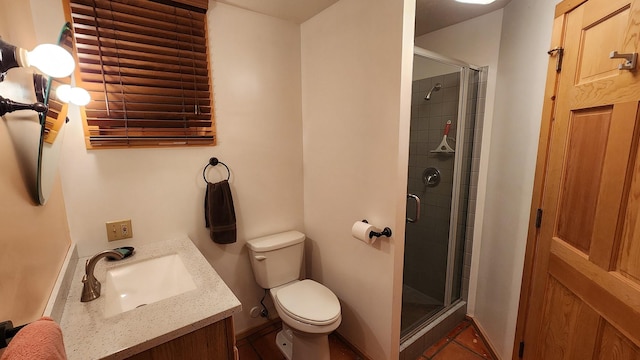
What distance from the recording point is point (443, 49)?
7.20 ft

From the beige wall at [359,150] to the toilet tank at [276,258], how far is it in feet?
0.69

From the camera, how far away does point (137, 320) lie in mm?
919

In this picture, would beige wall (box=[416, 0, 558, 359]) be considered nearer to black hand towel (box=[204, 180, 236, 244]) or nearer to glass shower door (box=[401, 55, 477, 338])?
glass shower door (box=[401, 55, 477, 338])

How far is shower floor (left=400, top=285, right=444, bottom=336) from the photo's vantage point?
1.92m

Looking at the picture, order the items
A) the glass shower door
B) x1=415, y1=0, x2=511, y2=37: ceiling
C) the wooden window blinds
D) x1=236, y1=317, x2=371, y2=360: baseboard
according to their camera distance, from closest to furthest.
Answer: the wooden window blinds
x1=415, y1=0, x2=511, y2=37: ceiling
x1=236, y1=317, x2=371, y2=360: baseboard
the glass shower door

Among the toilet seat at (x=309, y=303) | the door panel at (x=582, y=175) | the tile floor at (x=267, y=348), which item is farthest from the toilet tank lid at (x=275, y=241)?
the door panel at (x=582, y=175)

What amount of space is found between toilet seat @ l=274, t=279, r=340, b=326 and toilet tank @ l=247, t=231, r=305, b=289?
11 centimetres

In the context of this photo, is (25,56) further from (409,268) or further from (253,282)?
(409,268)

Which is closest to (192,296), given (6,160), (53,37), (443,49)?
(6,160)

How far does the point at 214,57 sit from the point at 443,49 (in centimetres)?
178

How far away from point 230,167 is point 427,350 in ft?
6.17

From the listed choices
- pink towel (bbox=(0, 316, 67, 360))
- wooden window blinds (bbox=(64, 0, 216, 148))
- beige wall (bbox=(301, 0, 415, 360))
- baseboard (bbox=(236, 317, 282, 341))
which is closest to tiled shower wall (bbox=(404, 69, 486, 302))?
beige wall (bbox=(301, 0, 415, 360))

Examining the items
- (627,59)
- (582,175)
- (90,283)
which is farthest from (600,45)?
(90,283)

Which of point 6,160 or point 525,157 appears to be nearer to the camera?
point 6,160
